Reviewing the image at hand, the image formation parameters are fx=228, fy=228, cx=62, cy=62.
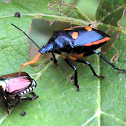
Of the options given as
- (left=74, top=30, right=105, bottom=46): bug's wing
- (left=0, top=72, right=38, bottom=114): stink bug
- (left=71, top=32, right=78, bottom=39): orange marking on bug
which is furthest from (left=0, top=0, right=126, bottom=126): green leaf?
(left=71, top=32, right=78, bottom=39): orange marking on bug

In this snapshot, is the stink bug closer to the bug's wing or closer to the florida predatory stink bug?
the florida predatory stink bug

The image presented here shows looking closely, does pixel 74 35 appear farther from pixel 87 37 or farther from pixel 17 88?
pixel 17 88

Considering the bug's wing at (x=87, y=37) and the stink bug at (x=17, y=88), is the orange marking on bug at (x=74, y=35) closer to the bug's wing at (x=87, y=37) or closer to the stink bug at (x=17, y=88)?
the bug's wing at (x=87, y=37)

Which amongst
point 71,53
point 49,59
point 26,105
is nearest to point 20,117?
point 26,105

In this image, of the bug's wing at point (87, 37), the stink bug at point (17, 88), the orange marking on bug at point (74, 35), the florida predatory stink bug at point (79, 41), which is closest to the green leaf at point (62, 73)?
the stink bug at point (17, 88)

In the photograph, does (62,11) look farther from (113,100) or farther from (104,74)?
(113,100)
